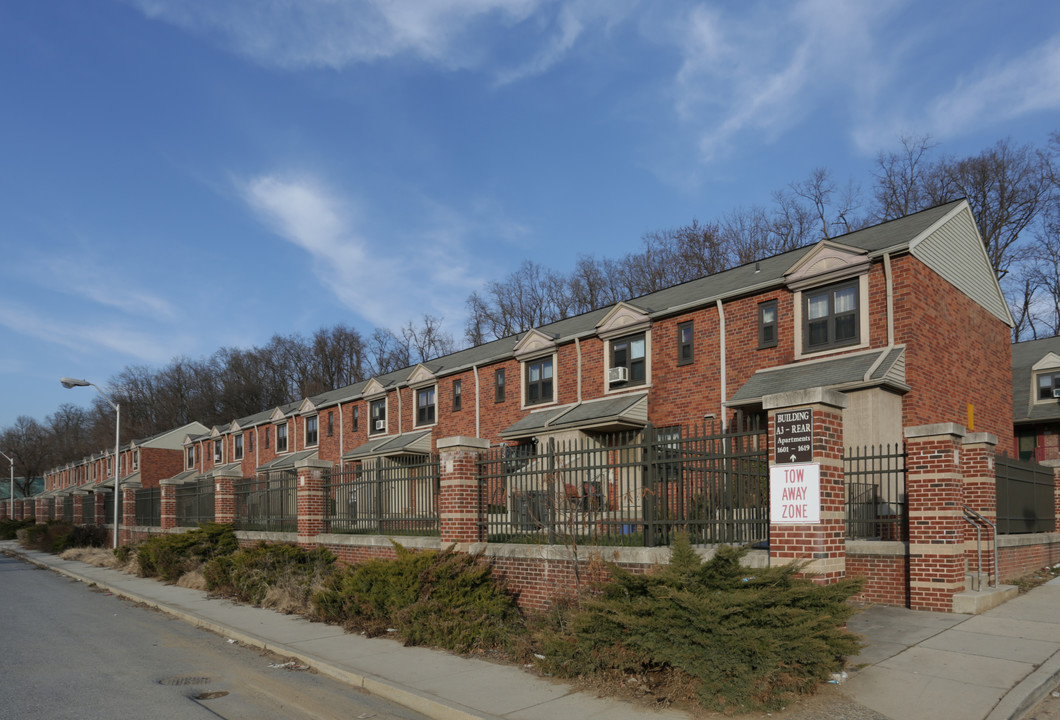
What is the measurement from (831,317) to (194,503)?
64.2 ft

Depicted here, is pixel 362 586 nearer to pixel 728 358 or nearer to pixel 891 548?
pixel 891 548

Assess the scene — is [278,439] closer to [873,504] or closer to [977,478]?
[873,504]

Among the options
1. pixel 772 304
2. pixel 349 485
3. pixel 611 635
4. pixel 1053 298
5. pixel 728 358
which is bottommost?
pixel 611 635

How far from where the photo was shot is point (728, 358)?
63.4 feet

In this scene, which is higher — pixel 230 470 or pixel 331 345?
pixel 331 345

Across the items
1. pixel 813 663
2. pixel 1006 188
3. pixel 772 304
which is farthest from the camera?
pixel 1006 188

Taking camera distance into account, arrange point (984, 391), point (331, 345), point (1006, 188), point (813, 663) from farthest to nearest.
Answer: point (331, 345) → point (1006, 188) → point (984, 391) → point (813, 663)

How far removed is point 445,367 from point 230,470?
11.0 metres

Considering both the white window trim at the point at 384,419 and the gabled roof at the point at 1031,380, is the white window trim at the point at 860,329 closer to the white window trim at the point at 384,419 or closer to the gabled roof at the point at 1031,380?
the gabled roof at the point at 1031,380

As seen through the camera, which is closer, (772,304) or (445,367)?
(772,304)

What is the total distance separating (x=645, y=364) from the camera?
21516 mm

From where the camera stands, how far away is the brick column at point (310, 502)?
16391 mm

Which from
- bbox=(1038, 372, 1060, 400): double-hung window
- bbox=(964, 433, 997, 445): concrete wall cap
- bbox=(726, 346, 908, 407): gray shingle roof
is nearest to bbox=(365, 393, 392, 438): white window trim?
bbox=(726, 346, 908, 407): gray shingle roof

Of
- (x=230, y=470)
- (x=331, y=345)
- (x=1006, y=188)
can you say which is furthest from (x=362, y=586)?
(x=331, y=345)
